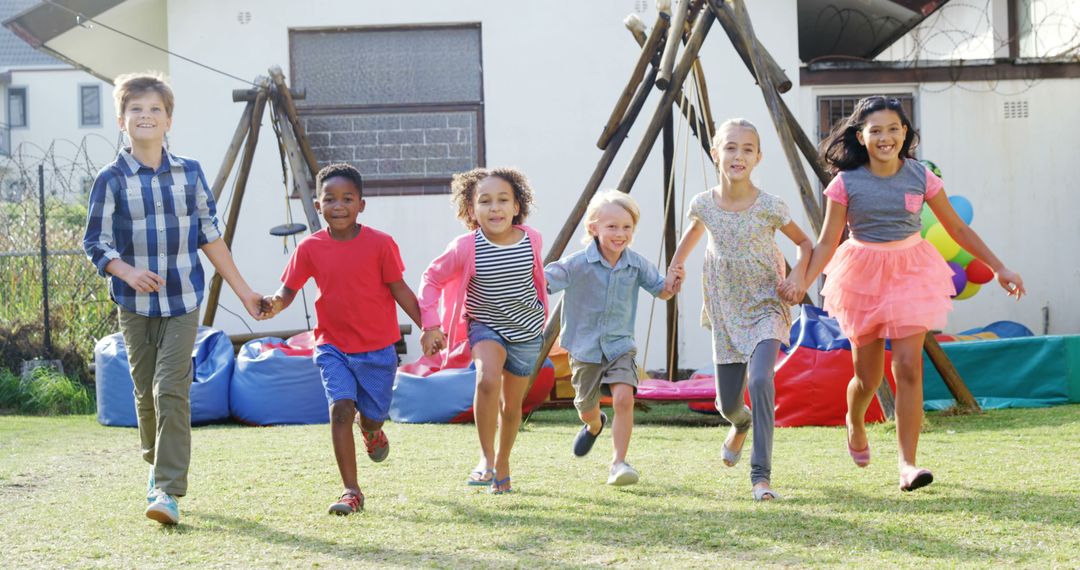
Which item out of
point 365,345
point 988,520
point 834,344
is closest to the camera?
point 988,520

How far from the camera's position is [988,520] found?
13.4 ft

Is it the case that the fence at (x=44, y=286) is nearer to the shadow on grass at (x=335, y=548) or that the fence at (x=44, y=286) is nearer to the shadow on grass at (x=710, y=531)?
the shadow on grass at (x=335, y=548)

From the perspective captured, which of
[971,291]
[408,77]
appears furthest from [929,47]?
[408,77]

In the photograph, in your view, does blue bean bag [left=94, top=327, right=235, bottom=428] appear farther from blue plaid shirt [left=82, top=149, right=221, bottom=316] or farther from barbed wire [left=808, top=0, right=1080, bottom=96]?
barbed wire [left=808, top=0, right=1080, bottom=96]

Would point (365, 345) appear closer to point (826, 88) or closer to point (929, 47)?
point (826, 88)

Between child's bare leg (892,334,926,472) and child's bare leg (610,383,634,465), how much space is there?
1081 millimetres

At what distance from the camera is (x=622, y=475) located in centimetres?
502

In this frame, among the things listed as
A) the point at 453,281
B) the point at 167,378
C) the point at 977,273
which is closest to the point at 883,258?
the point at 453,281

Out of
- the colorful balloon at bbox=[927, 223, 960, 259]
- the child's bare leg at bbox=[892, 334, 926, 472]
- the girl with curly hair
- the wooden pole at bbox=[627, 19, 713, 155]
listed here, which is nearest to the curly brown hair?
the girl with curly hair

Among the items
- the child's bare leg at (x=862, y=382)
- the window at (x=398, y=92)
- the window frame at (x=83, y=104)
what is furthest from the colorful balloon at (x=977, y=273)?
the window frame at (x=83, y=104)

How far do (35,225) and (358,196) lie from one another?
744 cm

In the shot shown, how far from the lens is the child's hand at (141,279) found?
4.39m

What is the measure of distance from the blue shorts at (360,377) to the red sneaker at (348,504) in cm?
38

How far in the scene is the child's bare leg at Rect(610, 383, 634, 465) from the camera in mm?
5141
